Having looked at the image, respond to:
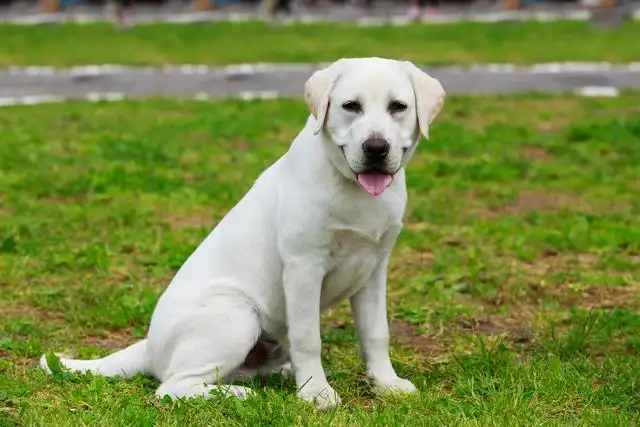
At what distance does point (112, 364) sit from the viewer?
5180mm

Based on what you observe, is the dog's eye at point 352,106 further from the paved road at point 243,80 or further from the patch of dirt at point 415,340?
the paved road at point 243,80

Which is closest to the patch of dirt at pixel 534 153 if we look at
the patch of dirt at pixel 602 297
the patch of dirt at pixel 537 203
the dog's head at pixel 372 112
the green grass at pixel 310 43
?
the patch of dirt at pixel 537 203

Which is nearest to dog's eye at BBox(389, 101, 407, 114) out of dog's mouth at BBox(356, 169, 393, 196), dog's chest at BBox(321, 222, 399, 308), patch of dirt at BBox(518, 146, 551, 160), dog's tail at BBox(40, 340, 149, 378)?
dog's mouth at BBox(356, 169, 393, 196)

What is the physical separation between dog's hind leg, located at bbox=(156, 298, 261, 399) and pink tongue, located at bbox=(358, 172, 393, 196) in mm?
771

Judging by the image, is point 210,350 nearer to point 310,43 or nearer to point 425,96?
point 425,96

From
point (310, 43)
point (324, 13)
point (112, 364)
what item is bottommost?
point (324, 13)

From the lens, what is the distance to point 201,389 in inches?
186

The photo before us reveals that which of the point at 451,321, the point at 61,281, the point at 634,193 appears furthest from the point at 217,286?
the point at 634,193

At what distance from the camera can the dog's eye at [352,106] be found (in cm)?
455

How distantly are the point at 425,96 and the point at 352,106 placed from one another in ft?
0.98

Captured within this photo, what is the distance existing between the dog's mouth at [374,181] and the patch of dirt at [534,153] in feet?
21.1

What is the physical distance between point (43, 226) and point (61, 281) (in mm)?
1321

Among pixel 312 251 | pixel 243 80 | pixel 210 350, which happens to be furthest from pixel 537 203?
pixel 243 80

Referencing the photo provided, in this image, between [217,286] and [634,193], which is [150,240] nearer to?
[217,286]
